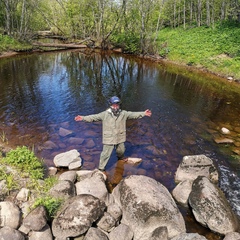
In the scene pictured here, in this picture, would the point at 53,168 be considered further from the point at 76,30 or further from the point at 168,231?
the point at 76,30

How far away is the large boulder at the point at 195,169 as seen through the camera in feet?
25.2

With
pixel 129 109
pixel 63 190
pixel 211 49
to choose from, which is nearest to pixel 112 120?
pixel 63 190

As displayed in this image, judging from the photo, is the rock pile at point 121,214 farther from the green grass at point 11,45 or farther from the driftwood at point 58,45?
the driftwood at point 58,45

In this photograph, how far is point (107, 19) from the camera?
129 ft

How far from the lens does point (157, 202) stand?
578 cm

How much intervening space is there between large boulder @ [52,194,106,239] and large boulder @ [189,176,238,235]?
2445 mm

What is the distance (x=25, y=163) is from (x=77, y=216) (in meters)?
2.79

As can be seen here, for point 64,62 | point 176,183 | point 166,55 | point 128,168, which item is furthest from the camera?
point 166,55

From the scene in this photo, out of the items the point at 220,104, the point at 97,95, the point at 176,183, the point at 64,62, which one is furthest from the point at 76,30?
the point at 176,183

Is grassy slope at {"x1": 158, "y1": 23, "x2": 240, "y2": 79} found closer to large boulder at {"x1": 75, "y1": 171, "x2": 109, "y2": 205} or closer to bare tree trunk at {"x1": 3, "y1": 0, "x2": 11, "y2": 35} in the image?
large boulder at {"x1": 75, "y1": 171, "x2": 109, "y2": 205}

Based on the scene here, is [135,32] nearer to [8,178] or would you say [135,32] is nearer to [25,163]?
[25,163]

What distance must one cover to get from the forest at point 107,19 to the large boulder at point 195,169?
27.8 metres

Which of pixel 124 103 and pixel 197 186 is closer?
pixel 197 186

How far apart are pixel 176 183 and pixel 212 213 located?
1.96 meters
